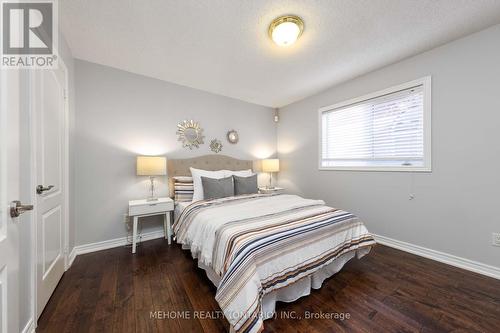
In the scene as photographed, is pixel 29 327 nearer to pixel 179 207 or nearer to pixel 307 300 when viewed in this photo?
pixel 179 207

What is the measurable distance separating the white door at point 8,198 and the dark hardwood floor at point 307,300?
74 cm

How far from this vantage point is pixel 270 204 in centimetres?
238

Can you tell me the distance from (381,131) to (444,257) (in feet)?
5.60

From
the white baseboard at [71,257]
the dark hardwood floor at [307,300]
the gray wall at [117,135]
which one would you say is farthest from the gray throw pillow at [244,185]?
the white baseboard at [71,257]

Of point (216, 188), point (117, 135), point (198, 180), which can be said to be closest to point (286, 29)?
point (216, 188)

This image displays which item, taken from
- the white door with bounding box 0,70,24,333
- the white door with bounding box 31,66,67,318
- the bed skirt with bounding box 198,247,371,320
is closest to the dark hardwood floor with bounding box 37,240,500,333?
the bed skirt with bounding box 198,247,371,320

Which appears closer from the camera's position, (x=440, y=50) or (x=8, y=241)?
(x=8, y=241)

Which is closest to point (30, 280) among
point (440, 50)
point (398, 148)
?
point (398, 148)

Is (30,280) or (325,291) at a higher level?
(30,280)

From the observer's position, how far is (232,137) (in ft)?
12.6

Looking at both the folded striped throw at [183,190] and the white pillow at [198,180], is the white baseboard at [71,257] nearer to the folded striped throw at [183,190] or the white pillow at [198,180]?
the folded striped throw at [183,190]

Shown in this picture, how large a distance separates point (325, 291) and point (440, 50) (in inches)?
117

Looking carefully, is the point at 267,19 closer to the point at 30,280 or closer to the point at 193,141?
the point at 193,141

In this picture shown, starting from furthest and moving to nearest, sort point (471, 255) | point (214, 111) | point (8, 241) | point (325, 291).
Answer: point (214, 111) → point (471, 255) → point (325, 291) → point (8, 241)
